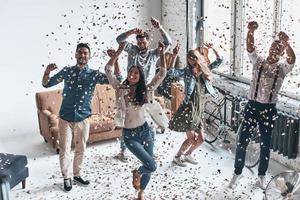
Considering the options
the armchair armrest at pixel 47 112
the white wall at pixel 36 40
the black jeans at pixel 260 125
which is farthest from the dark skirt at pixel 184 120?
the white wall at pixel 36 40

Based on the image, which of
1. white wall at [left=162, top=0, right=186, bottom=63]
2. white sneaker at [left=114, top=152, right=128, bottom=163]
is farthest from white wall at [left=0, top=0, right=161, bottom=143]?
white sneaker at [left=114, top=152, right=128, bottom=163]

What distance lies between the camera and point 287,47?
3.89 meters

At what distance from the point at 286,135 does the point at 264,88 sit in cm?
88

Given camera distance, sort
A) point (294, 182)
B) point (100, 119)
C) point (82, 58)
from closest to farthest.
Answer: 1. point (294, 182)
2. point (82, 58)
3. point (100, 119)

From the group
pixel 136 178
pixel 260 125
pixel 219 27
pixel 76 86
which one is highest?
pixel 219 27

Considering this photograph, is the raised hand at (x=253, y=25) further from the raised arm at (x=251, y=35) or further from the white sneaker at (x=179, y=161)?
the white sneaker at (x=179, y=161)

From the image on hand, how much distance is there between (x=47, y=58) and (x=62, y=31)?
455 millimetres

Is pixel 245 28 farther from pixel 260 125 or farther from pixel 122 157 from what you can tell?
pixel 122 157

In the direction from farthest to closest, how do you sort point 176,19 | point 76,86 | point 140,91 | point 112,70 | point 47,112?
point 176,19, point 47,112, point 76,86, point 112,70, point 140,91

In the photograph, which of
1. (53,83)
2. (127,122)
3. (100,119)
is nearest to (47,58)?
(100,119)

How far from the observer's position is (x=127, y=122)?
3.67 metres

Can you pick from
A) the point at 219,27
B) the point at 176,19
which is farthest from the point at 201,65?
the point at 176,19

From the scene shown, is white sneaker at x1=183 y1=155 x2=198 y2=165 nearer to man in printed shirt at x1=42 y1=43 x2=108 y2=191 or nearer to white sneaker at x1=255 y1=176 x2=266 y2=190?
white sneaker at x1=255 y1=176 x2=266 y2=190

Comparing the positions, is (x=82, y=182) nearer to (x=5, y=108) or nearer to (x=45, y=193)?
(x=45, y=193)
